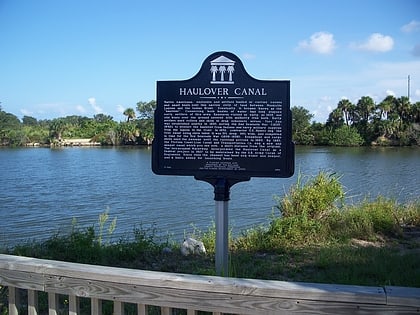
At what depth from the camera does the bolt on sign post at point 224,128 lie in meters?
4.65

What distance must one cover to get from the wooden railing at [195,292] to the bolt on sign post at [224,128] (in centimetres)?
186

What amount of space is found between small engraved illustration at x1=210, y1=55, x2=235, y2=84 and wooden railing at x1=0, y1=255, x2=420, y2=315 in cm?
241

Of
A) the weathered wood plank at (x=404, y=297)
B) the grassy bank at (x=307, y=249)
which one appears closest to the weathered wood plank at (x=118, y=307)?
the weathered wood plank at (x=404, y=297)

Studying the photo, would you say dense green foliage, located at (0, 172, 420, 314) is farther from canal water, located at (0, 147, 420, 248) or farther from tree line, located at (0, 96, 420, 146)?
tree line, located at (0, 96, 420, 146)

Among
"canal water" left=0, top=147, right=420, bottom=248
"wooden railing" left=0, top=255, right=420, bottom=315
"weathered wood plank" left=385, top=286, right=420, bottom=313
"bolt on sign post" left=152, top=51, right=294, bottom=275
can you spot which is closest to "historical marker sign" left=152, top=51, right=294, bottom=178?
"bolt on sign post" left=152, top=51, right=294, bottom=275

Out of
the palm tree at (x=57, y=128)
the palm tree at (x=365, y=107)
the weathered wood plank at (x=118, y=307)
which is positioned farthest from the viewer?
the palm tree at (x=57, y=128)

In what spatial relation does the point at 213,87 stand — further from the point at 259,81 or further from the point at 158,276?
the point at 158,276

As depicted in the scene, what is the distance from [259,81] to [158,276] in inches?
97.7

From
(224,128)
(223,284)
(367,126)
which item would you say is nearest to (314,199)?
(224,128)

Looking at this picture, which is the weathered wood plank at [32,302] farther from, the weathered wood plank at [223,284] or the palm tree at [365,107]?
the palm tree at [365,107]

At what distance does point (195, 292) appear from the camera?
8.95ft

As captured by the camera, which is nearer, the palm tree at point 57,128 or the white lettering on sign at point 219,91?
the white lettering on sign at point 219,91

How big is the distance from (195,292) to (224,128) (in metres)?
2.25

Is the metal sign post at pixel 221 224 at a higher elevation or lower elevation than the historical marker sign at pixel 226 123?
lower
